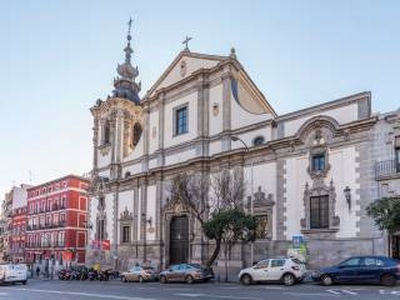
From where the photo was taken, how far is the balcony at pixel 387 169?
26.5 meters

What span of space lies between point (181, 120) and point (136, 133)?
912 cm

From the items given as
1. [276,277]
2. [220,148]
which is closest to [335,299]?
[276,277]

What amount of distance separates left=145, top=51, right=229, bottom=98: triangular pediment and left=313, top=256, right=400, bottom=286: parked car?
19320 mm

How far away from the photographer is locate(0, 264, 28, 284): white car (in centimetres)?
3127

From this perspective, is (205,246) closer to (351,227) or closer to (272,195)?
(272,195)

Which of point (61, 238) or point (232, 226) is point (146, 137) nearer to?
point (232, 226)

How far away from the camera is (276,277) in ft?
79.6

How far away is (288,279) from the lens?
2383 cm

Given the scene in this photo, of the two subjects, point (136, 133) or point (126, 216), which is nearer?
point (126, 216)

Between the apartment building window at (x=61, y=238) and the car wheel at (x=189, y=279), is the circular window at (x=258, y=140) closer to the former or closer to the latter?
the car wheel at (x=189, y=279)

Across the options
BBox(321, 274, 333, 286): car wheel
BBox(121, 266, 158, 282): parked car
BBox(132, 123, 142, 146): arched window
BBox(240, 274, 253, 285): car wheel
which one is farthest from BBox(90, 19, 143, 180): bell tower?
BBox(321, 274, 333, 286): car wheel

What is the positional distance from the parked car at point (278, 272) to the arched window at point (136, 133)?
2559 centimetres

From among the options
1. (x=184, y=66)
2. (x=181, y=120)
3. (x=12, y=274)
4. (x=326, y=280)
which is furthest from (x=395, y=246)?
(x=184, y=66)

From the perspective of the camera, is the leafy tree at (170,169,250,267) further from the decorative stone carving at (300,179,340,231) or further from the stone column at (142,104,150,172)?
the stone column at (142,104,150,172)
